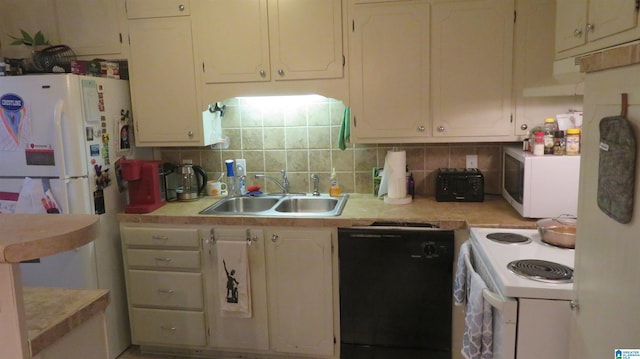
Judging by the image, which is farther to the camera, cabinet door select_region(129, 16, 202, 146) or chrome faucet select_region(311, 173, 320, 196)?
chrome faucet select_region(311, 173, 320, 196)

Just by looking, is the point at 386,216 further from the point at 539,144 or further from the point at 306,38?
the point at 306,38

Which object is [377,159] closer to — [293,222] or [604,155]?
[293,222]

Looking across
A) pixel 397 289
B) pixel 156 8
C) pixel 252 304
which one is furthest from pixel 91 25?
pixel 397 289

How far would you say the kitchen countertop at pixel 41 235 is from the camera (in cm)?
106

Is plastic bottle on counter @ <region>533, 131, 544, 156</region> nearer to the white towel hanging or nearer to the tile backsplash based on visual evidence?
the tile backsplash

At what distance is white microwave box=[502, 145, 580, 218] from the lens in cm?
226

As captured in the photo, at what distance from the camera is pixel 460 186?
9.26 ft

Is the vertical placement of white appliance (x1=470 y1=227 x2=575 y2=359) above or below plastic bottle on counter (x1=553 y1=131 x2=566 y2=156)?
below

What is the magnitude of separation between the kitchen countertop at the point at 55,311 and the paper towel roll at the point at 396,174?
1.73 meters

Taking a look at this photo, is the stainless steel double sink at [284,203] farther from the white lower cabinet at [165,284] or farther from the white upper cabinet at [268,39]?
the white upper cabinet at [268,39]

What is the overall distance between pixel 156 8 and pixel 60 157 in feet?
3.47

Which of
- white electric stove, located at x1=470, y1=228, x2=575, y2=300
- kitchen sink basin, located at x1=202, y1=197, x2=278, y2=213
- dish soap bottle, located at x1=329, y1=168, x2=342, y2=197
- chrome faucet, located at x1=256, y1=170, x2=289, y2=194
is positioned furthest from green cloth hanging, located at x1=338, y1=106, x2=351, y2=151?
white electric stove, located at x1=470, y1=228, x2=575, y2=300

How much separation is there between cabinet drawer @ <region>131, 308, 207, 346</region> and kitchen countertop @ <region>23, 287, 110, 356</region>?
51.7 inches

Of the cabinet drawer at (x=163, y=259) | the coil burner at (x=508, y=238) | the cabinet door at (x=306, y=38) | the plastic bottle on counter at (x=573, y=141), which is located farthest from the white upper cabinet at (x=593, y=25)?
the cabinet drawer at (x=163, y=259)
